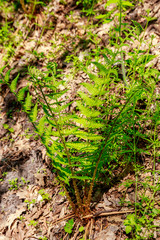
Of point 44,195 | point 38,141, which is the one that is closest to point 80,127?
point 44,195

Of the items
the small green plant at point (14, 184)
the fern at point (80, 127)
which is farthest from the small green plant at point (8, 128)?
the fern at point (80, 127)

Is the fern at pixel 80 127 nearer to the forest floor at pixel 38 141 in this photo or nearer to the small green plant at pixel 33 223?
the forest floor at pixel 38 141

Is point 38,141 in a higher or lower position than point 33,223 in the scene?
higher

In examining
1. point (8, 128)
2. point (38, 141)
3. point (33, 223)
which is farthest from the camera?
point (8, 128)

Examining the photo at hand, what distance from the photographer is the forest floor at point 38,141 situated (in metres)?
1.69

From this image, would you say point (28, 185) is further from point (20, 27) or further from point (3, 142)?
point (20, 27)

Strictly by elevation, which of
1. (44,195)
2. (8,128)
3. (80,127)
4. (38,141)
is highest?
(80,127)

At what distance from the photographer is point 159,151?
172 centimetres

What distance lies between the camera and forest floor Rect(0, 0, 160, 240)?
169cm

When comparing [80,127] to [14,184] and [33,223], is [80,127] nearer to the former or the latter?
[33,223]

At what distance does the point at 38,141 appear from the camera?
2471 millimetres

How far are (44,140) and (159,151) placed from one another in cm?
113

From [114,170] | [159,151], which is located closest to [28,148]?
[114,170]

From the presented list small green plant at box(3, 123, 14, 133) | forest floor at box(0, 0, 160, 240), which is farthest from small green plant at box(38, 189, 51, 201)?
small green plant at box(3, 123, 14, 133)
